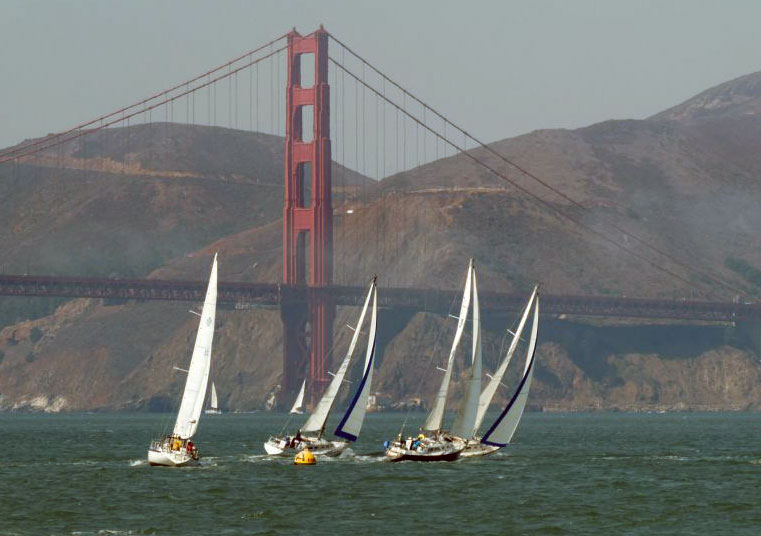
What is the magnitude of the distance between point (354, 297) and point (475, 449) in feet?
296

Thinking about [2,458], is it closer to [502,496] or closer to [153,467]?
[153,467]

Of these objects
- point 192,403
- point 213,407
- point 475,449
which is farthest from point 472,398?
point 213,407

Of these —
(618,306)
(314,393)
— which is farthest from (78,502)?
(618,306)

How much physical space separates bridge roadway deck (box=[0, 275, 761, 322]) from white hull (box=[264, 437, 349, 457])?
73.8 meters

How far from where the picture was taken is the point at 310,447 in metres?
84.2

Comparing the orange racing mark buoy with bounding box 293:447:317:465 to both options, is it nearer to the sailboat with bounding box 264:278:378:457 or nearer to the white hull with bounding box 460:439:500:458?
the sailboat with bounding box 264:278:378:457

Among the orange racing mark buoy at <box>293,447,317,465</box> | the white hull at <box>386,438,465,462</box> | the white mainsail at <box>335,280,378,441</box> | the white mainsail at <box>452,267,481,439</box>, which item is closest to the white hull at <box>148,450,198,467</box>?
the orange racing mark buoy at <box>293,447,317,465</box>

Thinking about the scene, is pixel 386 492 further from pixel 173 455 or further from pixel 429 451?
pixel 429 451

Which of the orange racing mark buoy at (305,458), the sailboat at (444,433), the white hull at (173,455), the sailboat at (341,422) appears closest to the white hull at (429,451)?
the sailboat at (444,433)

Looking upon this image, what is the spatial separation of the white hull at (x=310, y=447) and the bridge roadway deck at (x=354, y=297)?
242 feet

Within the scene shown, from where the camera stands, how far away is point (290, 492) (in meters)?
68.6

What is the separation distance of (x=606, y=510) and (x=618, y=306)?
12764cm

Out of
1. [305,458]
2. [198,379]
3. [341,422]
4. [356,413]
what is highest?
[198,379]

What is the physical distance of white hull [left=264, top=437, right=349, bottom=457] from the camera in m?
84.8
